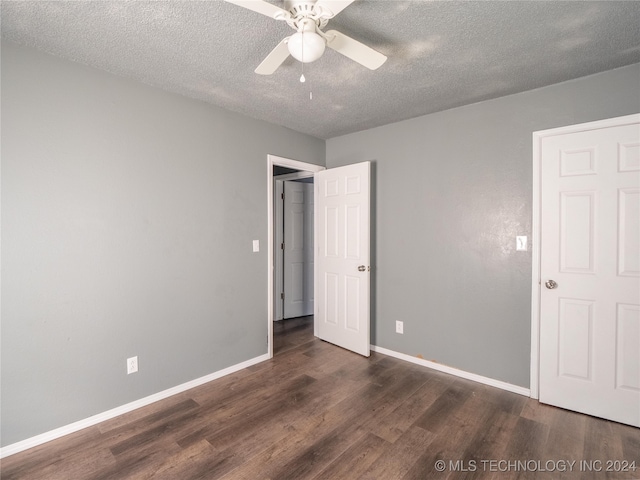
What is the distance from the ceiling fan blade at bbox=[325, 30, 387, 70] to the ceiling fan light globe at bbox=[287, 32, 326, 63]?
0.10 meters

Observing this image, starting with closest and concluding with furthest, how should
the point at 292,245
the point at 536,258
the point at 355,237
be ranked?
1. the point at 536,258
2. the point at 355,237
3. the point at 292,245

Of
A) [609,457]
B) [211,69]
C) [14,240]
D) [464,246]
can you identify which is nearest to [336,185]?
[464,246]

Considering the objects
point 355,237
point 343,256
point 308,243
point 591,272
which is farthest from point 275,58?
point 308,243

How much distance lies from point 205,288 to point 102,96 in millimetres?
1632

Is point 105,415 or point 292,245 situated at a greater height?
point 292,245

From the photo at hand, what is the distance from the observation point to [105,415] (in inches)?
86.5

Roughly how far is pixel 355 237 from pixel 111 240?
2.21 metres

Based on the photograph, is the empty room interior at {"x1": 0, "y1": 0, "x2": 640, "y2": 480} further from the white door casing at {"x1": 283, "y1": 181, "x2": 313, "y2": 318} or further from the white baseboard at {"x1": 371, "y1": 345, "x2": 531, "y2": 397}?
the white door casing at {"x1": 283, "y1": 181, "x2": 313, "y2": 318}

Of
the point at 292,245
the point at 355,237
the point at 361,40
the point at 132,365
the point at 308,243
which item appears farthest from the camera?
the point at 308,243

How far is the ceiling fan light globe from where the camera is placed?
1.39m

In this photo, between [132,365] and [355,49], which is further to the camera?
[132,365]

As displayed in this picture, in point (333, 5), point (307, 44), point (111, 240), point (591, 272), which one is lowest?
point (591, 272)

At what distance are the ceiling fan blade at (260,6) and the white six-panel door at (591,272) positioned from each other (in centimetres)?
224

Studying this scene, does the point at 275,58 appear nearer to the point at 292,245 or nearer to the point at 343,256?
the point at 343,256
